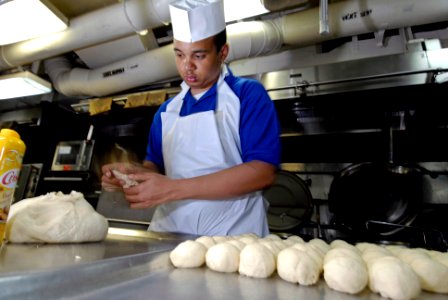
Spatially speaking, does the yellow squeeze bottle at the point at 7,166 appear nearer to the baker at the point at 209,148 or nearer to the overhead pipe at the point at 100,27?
the baker at the point at 209,148

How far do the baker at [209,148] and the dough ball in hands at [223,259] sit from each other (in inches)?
14.5

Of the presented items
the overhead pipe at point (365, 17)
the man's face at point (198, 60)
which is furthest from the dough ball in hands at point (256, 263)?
the overhead pipe at point (365, 17)

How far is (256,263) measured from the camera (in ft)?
1.99

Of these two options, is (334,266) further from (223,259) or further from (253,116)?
(253,116)

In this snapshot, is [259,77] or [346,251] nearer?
[346,251]

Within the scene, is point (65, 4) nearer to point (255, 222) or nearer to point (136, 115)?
point (136, 115)

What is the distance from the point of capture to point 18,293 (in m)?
0.43

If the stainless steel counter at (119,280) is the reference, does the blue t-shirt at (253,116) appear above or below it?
above

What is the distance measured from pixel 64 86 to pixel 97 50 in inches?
23.5

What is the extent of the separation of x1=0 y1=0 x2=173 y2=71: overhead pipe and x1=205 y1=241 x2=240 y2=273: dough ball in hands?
1.78m

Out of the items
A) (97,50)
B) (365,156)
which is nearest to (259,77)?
(365,156)

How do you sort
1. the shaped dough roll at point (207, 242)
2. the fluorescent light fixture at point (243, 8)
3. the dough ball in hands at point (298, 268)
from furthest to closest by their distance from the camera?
the fluorescent light fixture at point (243, 8)
the shaped dough roll at point (207, 242)
the dough ball in hands at point (298, 268)

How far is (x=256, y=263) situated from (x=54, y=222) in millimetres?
523

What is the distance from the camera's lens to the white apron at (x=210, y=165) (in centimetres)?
115
